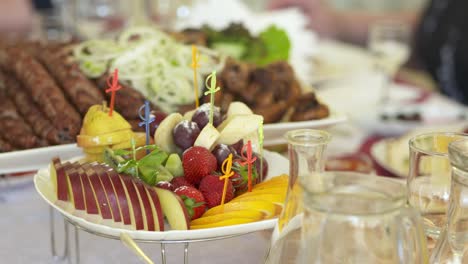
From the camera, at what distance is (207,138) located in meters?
0.95

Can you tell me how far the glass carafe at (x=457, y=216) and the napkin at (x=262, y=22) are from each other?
156 centimetres

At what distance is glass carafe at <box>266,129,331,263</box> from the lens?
0.68m

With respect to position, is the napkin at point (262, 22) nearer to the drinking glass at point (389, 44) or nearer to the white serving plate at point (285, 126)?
the drinking glass at point (389, 44)

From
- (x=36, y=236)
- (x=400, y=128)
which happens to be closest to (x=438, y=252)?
(x=36, y=236)

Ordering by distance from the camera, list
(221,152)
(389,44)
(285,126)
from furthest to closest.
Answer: (389,44)
(285,126)
(221,152)

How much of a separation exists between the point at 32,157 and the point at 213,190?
511mm

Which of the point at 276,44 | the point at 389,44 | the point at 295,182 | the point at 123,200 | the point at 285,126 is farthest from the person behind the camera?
the point at 389,44

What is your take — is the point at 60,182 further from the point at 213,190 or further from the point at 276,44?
the point at 276,44

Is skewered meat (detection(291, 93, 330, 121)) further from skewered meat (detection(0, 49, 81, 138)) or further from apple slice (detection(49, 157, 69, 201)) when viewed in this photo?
apple slice (detection(49, 157, 69, 201))

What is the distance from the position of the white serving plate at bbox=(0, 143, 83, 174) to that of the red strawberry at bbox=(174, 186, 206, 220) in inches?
17.4

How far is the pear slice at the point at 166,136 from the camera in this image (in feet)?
3.31

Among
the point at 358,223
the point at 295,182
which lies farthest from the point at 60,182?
the point at 358,223

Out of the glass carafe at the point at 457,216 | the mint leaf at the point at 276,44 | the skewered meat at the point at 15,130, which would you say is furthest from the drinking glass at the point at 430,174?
the mint leaf at the point at 276,44

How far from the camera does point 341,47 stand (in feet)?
9.94
